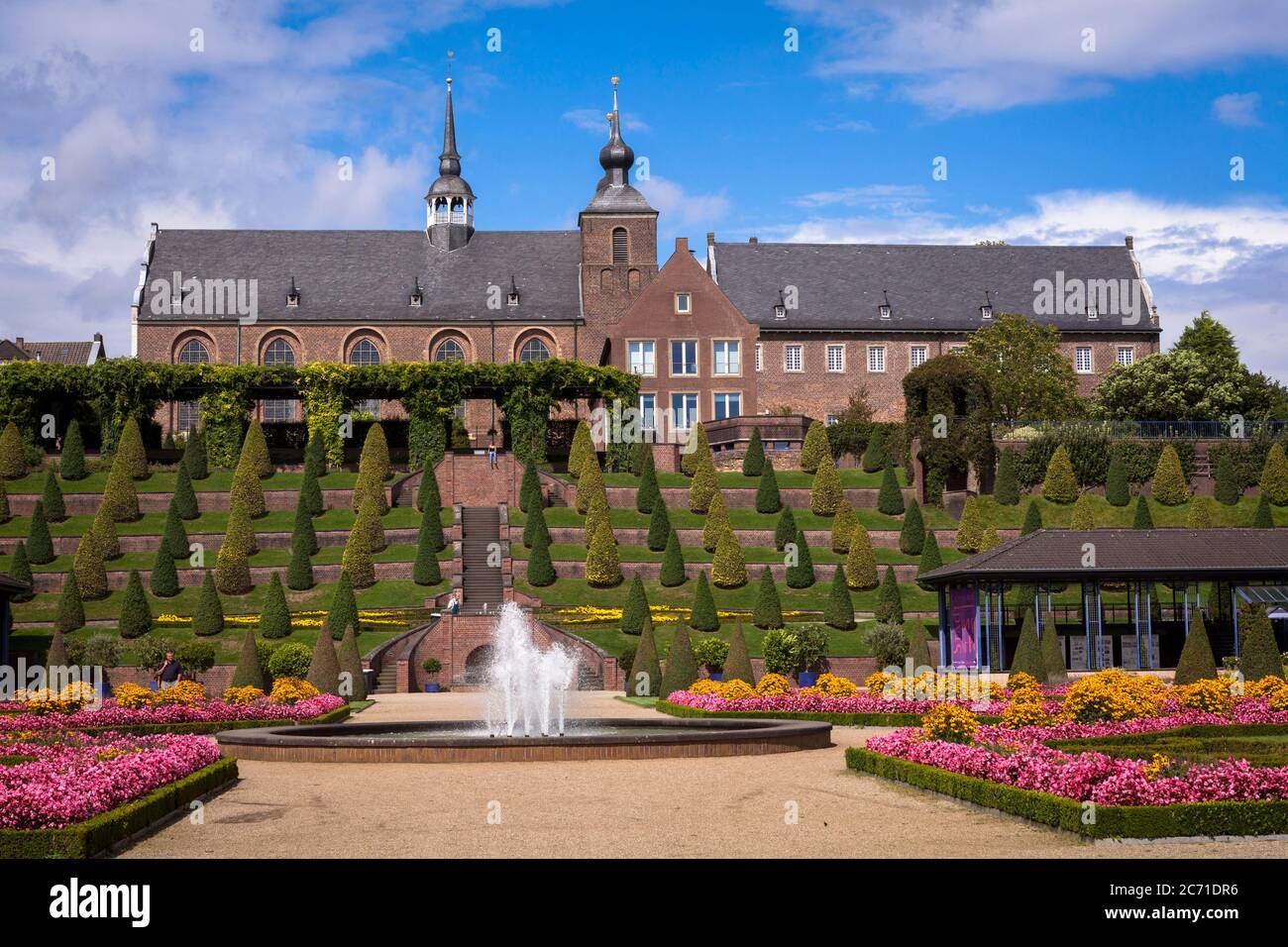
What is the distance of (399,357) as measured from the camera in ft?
280

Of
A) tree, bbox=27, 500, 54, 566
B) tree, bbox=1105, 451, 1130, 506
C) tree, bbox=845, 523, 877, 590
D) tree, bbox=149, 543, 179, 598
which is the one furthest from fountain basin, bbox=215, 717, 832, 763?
tree, bbox=1105, 451, 1130, 506

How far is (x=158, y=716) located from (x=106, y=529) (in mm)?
32227

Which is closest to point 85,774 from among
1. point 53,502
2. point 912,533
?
point 912,533

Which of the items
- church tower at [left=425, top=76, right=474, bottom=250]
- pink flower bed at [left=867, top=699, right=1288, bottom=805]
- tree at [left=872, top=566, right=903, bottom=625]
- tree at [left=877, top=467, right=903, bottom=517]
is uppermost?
church tower at [left=425, top=76, right=474, bottom=250]

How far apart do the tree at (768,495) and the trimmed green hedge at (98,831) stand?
1854 inches

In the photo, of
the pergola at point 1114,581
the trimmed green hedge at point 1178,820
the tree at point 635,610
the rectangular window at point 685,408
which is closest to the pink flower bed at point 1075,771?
the trimmed green hedge at point 1178,820

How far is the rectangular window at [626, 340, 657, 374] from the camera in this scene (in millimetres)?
76188

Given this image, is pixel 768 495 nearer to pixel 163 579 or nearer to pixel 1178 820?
pixel 163 579

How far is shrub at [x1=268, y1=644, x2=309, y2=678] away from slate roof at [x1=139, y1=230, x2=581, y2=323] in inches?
1739

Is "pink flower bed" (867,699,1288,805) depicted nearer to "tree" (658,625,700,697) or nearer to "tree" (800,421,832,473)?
"tree" (658,625,700,697)

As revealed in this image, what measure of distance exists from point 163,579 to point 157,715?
90.7 feet

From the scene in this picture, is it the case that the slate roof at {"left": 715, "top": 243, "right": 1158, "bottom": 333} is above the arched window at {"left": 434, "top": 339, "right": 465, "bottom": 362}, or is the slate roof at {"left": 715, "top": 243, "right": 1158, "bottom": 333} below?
above

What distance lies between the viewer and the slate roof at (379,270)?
85375mm
